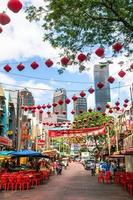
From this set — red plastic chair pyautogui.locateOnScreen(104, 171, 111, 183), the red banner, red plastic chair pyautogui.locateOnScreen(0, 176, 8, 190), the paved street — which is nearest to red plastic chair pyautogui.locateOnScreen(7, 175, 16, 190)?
red plastic chair pyautogui.locateOnScreen(0, 176, 8, 190)

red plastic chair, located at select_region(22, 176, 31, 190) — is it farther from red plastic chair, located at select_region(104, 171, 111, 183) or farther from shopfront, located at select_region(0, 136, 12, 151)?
shopfront, located at select_region(0, 136, 12, 151)

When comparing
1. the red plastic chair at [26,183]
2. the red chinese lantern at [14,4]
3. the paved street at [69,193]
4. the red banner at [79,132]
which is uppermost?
the red banner at [79,132]

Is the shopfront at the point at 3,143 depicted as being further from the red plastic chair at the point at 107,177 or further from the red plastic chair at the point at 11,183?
the red plastic chair at the point at 11,183

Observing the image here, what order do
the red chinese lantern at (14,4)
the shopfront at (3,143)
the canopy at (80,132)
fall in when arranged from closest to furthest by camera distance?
the red chinese lantern at (14,4)
the canopy at (80,132)
the shopfront at (3,143)

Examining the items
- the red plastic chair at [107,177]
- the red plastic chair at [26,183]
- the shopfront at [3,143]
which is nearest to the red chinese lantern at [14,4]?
the red plastic chair at [26,183]

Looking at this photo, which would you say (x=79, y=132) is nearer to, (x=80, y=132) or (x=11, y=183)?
(x=80, y=132)

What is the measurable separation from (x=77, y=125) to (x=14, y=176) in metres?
41.8

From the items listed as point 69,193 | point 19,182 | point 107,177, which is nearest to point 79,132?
point 107,177

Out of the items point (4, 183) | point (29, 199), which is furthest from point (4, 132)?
point (29, 199)

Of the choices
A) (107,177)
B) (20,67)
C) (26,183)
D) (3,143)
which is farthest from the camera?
(3,143)

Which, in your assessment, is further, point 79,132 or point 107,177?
point 79,132

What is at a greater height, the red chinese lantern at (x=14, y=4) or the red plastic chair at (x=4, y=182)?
the red chinese lantern at (x=14, y=4)

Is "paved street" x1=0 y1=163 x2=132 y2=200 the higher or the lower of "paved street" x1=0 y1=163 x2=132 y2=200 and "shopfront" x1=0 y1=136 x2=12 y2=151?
the lower

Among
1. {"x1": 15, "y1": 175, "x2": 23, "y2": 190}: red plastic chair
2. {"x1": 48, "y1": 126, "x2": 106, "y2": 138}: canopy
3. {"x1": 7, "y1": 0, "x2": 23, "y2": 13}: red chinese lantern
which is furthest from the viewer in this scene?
{"x1": 48, "y1": 126, "x2": 106, "y2": 138}: canopy
